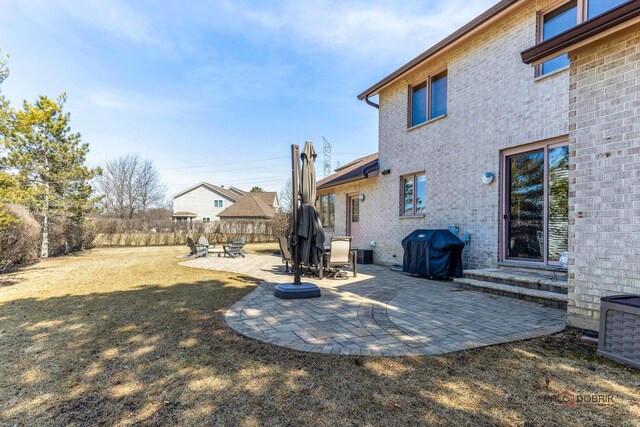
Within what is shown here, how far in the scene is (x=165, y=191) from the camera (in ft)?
142

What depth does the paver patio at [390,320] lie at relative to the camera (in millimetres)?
3465

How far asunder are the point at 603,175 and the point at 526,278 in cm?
267

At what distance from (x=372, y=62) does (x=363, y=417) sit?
13.9m

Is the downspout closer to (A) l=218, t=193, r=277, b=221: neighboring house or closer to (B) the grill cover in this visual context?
(B) the grill cover

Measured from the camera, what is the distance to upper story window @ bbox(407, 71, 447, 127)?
8.88 meters

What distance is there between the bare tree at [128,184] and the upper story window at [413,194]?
3539 centimetres

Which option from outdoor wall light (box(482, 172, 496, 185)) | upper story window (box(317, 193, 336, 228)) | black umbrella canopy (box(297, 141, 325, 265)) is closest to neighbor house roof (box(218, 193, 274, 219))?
upper story window (box(317, 193, 336, 228))

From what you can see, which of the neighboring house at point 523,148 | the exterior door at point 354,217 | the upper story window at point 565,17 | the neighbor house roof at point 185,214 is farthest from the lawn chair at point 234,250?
the neighbor house roof at point 185,214

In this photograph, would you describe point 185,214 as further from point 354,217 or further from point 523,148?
point 523,148

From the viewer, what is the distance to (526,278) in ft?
18.6

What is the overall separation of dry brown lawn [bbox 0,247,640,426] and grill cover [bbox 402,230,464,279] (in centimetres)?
369

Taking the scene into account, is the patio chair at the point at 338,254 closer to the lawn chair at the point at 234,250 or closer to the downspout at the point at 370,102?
the downspout at the point at 370,102

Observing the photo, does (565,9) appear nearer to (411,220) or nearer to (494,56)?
(494,56)

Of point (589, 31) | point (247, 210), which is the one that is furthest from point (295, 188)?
point (247, 210)
